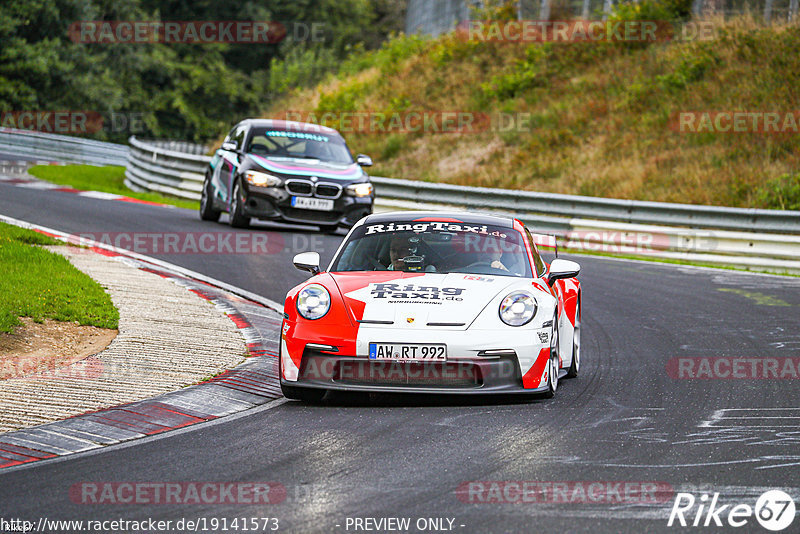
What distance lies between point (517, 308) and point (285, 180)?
1034cm

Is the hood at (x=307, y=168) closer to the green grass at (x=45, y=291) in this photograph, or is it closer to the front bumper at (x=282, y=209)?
the front bumper at (x=282, y=209)

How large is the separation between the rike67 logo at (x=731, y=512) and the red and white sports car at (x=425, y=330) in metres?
2.29

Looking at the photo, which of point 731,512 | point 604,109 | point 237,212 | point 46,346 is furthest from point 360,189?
point 731,512

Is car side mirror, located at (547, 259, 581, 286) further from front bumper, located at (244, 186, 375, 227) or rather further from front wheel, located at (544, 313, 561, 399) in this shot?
front bumper, located at (244, 186, 375, 227)

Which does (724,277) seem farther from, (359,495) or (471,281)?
(359,495)

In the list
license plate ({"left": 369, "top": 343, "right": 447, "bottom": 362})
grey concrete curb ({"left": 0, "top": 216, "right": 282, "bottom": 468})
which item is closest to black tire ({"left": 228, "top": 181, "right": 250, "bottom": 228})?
grey concrete curb ({"left": 0, "top": 216, "right": 282, "bottom": 468})

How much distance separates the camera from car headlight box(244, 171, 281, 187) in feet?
56.9

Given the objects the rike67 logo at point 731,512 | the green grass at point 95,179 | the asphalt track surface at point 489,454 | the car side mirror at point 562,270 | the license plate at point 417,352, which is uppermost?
the car side mirror at point 562,270

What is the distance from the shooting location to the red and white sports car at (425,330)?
282 inches

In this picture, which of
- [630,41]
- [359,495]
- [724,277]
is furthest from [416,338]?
[630,41]

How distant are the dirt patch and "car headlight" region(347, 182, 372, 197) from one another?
8.68 m

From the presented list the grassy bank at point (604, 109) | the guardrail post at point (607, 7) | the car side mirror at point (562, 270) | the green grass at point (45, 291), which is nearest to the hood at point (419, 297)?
the car side mirror at point (562, 270)

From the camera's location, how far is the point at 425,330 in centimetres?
718

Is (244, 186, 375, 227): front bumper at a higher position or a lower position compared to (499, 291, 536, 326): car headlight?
lower
